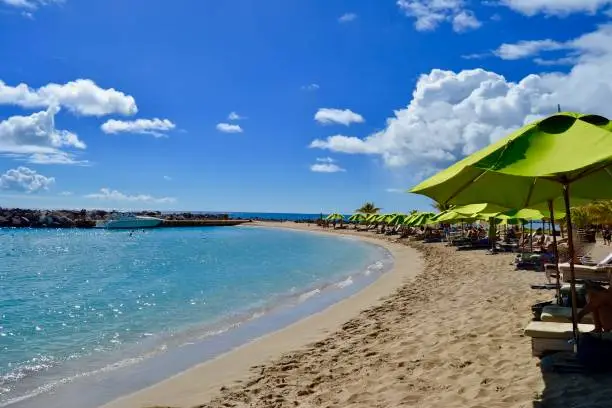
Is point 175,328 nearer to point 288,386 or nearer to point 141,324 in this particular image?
point 141,324

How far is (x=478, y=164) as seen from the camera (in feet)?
13.2

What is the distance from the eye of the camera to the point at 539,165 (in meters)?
3.78

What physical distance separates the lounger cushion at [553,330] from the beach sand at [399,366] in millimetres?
443

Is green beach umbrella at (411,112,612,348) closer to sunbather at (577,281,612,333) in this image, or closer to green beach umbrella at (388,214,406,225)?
sunbather at (577,281,612,333)

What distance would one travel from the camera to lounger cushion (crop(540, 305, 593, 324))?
20.9 ft

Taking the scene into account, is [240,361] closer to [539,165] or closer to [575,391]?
[575,391]

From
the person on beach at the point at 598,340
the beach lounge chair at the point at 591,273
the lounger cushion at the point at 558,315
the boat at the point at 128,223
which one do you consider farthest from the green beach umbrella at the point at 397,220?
the boat at the point at 128,223

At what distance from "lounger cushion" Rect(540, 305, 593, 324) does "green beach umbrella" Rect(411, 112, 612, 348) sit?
3.77 feet

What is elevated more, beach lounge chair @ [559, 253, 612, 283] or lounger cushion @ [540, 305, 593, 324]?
beach lounge chair @ [559, 253, 612, 283]

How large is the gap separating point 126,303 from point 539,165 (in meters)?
16.0

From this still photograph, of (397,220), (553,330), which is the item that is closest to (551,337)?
(553,330)

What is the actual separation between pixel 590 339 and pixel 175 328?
395 inches

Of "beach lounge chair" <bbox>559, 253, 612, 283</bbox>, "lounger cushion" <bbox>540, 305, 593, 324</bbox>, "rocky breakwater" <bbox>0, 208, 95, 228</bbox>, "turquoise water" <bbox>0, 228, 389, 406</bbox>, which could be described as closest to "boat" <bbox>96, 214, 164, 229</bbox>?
"rocky breakwater" <bbox>0, 208, 95, 228</bbox>

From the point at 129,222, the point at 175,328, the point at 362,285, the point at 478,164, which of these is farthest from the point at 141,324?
the point at 129,222
